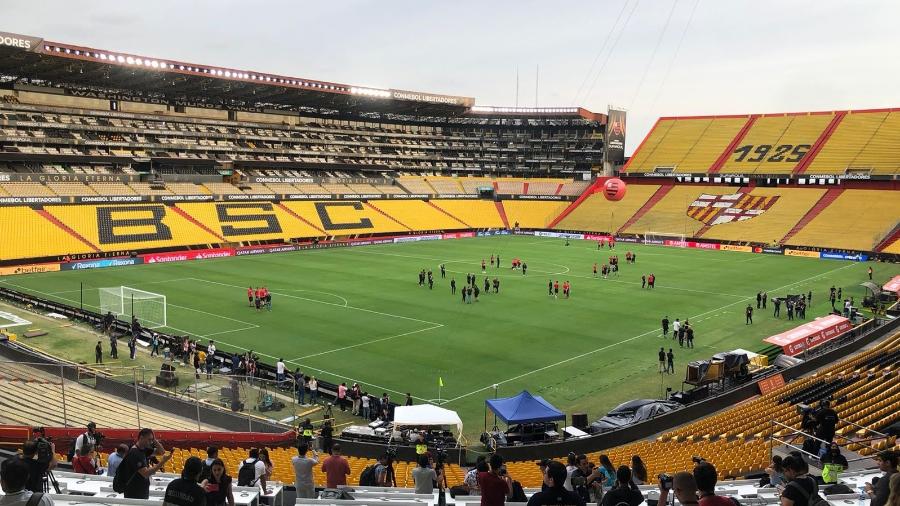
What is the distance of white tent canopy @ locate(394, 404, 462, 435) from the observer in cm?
1833

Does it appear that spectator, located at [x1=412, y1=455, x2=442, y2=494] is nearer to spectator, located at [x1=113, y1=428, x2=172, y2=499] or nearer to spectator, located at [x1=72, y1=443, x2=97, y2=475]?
spectator, located at [x1=113, y1=428, x2=172, y2=499]

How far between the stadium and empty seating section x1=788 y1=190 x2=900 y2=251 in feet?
1.56

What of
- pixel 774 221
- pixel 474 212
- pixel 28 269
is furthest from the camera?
pixel 474 212

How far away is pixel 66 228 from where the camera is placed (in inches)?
2292

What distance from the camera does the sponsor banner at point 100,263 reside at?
52688 millimetres

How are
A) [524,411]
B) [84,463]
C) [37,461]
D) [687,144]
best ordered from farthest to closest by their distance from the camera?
[687,144], [524,411], [84,463], [37,461]

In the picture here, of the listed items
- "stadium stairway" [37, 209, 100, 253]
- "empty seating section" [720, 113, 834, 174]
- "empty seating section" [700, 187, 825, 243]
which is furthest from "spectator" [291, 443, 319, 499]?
"empty seating section" [720, 113, 834, 174]

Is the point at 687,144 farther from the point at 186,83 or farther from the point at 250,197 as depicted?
the point at 186,83

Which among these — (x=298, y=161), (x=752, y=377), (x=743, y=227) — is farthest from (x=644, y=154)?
(x=752, y=377)

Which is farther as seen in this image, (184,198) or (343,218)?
(343,218)

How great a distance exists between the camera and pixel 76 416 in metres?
15.6

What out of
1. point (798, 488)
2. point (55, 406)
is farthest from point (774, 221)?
point (798, 488)

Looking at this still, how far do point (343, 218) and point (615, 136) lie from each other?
49.0 metres

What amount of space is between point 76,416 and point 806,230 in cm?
7272
